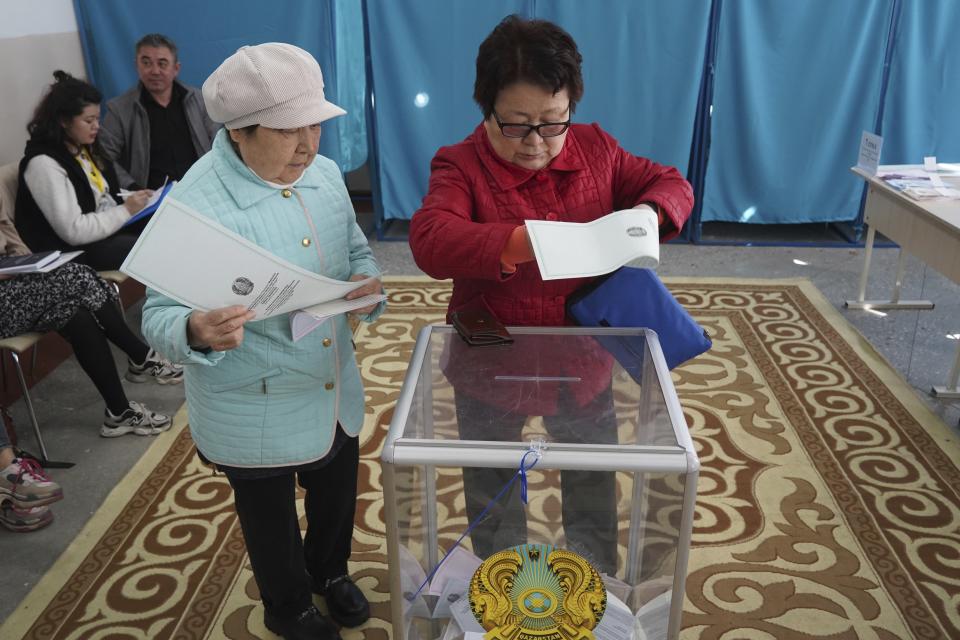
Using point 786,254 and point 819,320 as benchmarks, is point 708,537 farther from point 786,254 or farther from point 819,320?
point 786,254

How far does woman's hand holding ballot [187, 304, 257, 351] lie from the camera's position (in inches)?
52.9

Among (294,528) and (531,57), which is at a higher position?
(531,57)

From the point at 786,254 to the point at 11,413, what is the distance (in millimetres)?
4109

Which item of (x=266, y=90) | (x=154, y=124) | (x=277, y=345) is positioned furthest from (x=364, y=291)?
(x=154, y=124)

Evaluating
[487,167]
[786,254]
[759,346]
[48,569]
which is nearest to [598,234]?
[487,167]

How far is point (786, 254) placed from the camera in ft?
15.9

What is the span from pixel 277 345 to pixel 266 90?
0.48 meters

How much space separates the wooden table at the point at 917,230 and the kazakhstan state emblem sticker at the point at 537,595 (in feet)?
7.55

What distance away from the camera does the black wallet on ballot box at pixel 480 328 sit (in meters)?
1.54

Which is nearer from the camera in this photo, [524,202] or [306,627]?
[524,202]

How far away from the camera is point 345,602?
2.03 m

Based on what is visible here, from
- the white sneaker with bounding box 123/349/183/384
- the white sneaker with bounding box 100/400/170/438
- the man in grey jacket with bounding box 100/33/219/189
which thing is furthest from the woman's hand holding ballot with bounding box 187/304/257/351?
A: the man in grey jacket with bounding box 100/33/219/189

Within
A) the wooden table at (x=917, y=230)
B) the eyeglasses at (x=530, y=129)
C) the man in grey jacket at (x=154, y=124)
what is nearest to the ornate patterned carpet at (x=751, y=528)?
the wooden table at (x=917, y=230)

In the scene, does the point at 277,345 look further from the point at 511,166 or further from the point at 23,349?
the point at 23,349
